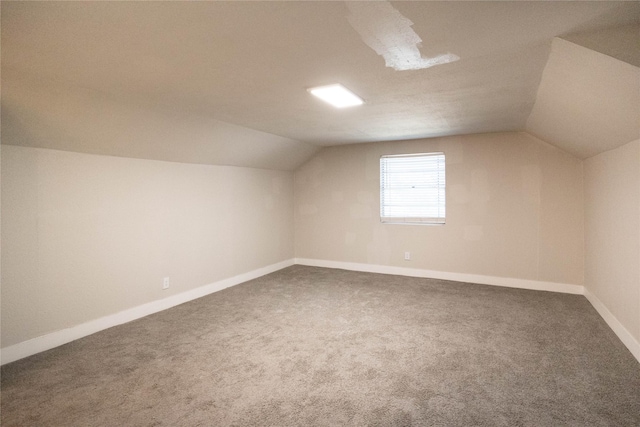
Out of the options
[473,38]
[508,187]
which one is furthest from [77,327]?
[508,187]

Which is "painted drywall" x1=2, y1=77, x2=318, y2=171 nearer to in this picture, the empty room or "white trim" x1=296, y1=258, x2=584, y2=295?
the empty room

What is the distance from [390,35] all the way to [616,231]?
2839mm

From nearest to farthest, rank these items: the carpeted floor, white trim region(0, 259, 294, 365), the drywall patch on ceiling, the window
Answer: the drywall patch on ceiling → the carpeted floor → white trim region(0, 259, 294, 365) → the window

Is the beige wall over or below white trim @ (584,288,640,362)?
over

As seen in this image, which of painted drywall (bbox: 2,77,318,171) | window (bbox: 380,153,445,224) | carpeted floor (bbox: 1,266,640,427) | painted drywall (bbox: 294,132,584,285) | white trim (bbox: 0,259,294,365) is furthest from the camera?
window (bbox: 380,153,445,224)

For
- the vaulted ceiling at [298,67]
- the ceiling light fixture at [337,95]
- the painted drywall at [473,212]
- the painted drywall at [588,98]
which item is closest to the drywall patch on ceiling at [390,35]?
the vaulted ceiling at [298,67]

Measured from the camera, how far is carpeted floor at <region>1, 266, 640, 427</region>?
6.37 feet

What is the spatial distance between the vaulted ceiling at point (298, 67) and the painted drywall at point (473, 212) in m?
0.77

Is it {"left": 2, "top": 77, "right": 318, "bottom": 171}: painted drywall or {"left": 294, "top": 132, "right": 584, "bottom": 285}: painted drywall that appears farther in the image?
{"left": 294, "top": 132, "right": 584, "bottom": 285}: painted drywall

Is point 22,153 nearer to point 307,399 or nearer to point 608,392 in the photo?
point 307,399

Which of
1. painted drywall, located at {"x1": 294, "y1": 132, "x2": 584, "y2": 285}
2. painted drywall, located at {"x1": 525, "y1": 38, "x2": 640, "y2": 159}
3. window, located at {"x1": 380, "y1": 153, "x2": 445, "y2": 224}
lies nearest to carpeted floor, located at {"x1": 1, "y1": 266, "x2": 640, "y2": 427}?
painted drywall, located at {"x1": 294, "y1": 132, "x2": 584, "y2": 285}

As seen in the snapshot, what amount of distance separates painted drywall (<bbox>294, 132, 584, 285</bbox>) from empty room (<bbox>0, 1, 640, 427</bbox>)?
3 cm

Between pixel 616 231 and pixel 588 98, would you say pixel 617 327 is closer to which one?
pixel 616 231

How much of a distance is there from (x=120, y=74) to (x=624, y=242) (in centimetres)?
408
